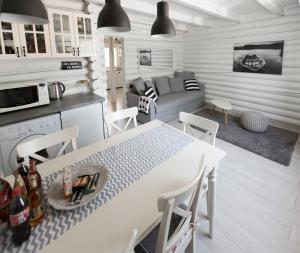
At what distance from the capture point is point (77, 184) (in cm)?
120

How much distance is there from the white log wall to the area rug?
0.66 metres

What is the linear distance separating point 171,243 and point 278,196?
1.78 meters

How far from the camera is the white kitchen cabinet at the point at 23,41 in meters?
2.28

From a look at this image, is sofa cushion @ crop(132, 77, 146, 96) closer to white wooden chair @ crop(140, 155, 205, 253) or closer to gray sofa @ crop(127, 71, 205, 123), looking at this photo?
gray sofa @ crop(127, 71, 205, 123)

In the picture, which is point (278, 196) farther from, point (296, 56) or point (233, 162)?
point (296, 56)

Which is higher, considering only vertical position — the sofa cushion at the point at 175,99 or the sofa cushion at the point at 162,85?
the sofa cushion at the point at 162,85

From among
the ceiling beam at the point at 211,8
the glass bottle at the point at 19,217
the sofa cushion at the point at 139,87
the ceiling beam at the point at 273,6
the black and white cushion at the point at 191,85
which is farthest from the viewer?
the black and white cushion at the point at 191,85

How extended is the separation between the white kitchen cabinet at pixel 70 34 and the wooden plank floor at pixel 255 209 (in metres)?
2.66

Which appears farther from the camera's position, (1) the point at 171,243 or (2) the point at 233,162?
(2) the point at 233,162

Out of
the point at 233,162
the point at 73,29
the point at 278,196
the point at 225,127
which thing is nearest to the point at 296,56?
the point at 225,127

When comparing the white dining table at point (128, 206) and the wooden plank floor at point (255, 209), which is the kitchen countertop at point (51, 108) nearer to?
the white dining table at point (128, 206)

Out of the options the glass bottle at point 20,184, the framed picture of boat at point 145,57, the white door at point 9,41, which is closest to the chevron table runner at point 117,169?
the glass bottle at point 20,184

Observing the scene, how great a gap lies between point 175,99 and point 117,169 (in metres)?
3.56

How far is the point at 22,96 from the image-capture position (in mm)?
2463
